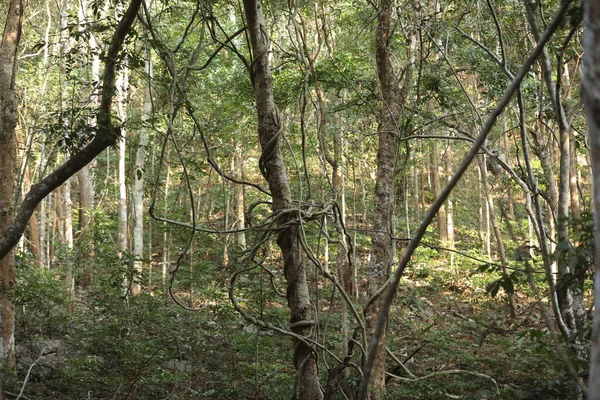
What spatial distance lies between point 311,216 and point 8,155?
15.0 ft

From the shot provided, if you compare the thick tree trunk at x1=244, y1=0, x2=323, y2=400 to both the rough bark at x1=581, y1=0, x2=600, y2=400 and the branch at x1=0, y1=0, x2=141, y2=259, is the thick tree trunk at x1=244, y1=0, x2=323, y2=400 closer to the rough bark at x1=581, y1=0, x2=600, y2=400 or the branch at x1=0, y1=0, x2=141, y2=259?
the branch at x1=0, y1=0, x2=141, y2=259

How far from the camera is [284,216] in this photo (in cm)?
242

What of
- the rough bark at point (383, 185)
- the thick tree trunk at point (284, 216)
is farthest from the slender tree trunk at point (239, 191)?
the thick tree trunk at point (284, 216)

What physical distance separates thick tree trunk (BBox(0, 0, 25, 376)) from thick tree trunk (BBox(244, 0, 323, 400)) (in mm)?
3799

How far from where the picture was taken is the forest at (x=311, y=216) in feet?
7.55

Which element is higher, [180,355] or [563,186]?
[563,186]

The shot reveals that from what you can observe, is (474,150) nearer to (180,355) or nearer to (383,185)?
(383,185)

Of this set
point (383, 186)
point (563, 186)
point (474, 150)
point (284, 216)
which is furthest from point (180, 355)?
point (474, 150)

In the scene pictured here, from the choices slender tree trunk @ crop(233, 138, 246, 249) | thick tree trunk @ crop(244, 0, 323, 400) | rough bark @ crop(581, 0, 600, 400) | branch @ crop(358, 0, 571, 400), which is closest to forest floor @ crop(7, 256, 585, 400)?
thick tree trunk @ crop(244, 0, 323, 400)

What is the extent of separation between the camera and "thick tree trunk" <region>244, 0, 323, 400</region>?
2.41m

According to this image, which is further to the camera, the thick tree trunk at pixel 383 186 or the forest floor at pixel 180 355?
the forest floor at pixel 180 355

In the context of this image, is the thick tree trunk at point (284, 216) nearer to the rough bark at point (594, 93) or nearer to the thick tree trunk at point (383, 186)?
the rough bark at point (594, 93)

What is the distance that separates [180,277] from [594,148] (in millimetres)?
10676

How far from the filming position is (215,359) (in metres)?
8.00
